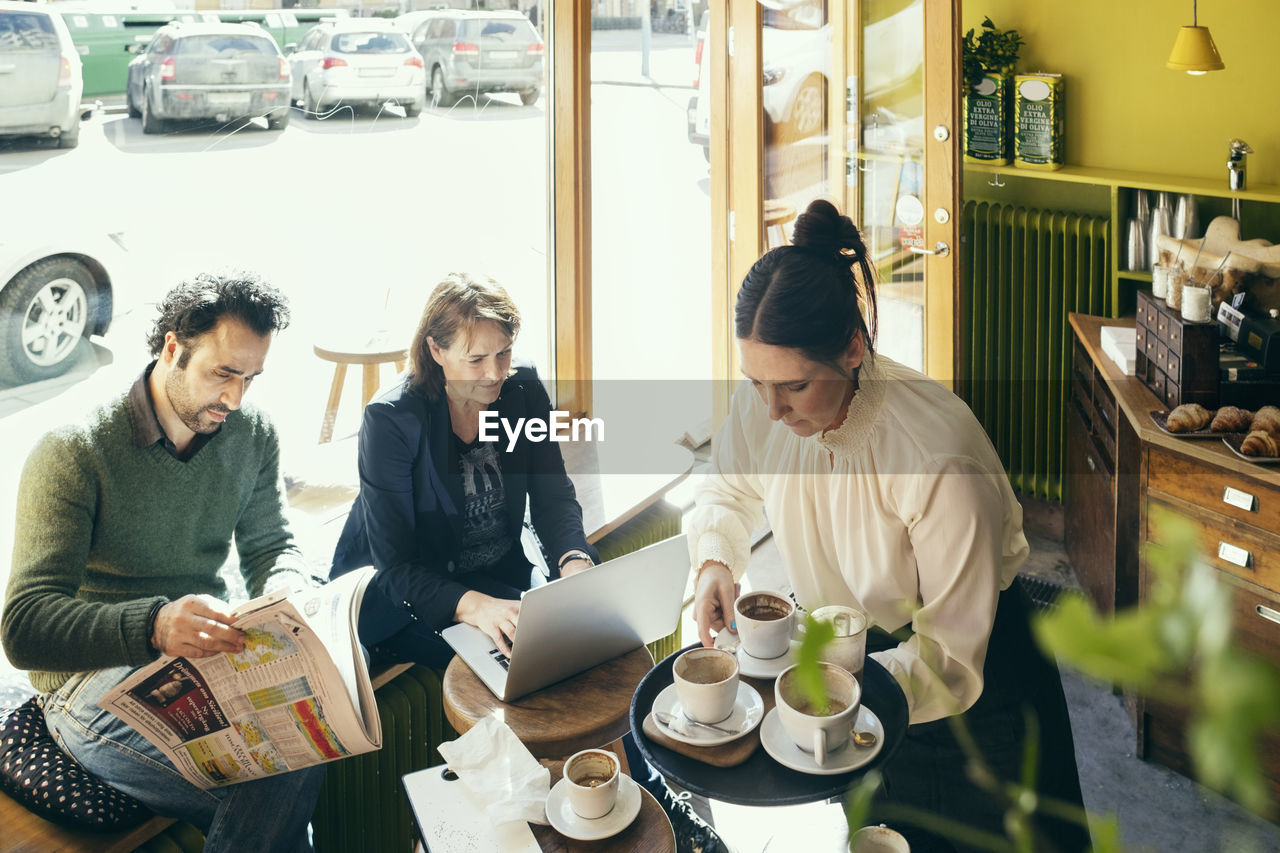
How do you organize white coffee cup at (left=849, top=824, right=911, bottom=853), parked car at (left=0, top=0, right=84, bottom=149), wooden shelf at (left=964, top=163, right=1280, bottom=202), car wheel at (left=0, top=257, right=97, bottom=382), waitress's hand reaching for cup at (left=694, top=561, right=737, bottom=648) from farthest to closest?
1. wooden shelf at (left=964, top=163, right=1280, bottom=202)
2. car wheel at (left=0, top=257, right=97, bottom=382)
3. parked car at (left=0, top=0, right=84, bottom=149)
4. waitress's hand reaching for cup at (left=694, top=561, right=737, bottom=648)
5. white coffee cup at (left=849, top=824, right=911, bottom=853)

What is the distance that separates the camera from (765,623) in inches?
61.7

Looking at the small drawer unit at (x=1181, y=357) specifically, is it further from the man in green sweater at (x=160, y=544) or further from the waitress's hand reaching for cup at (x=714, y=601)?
the man in green sweater at (x=160, y=544)

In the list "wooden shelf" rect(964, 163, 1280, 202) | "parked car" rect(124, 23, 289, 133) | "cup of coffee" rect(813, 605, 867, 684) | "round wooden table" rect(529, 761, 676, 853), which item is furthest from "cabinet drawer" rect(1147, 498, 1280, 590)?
"parked car" rect(124, 23, 289, 133)

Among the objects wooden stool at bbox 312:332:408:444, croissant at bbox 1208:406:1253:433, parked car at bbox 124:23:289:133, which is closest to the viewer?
parked car at bbox 124:23:289:133

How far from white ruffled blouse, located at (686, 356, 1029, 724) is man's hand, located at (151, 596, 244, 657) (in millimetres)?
768

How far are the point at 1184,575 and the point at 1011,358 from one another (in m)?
3.86

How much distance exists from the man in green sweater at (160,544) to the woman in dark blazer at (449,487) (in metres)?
0.19

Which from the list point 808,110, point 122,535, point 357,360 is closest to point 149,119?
point 357,360

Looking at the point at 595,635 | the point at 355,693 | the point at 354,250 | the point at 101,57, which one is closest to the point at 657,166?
the point at 354,250

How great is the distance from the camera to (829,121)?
377 centimetres

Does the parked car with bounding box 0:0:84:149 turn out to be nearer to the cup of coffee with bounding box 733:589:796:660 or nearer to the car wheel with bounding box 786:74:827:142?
the cup of coffee with bounding box 733:589:796:660

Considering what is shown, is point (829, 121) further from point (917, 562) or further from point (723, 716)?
point (723, 716)

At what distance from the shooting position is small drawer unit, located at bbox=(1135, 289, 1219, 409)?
8.51ft

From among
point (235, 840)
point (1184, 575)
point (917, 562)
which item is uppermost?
point (1184, 575)
